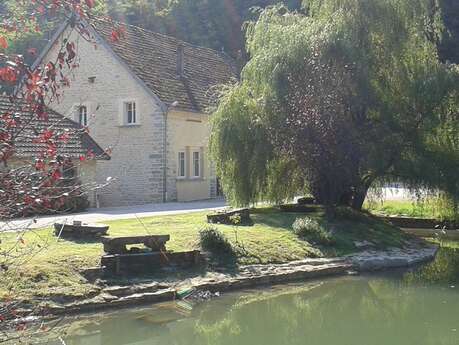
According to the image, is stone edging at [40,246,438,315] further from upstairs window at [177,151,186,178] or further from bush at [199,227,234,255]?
upstairs window at [177,151,186,178]

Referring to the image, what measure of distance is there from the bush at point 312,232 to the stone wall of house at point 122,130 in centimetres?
1123

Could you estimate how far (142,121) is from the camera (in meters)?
27.6

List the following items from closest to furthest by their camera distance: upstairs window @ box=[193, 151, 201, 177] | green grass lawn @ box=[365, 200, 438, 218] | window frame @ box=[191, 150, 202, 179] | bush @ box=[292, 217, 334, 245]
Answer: bush @ box=[292, 217, 334, 245] → green grass lawn @ box=[365, 200, 438, 218] → window frame @ box=[191, 150, 202, 179] → upstairs window @ box=[193, 151, 201, 177]

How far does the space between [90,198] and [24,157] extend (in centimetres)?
2178

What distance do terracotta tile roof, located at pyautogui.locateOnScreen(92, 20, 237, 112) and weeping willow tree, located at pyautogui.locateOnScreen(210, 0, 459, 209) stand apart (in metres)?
7.95

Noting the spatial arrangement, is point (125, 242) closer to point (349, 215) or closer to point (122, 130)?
point (349, 215)

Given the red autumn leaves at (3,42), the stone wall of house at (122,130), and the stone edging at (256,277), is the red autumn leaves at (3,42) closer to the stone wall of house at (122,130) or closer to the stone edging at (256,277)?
the stone edging at (256,277)

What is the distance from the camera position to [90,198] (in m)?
25.6

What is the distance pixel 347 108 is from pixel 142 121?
11780 millimetres

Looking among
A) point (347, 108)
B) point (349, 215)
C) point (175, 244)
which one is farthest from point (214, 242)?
point (349, 215)

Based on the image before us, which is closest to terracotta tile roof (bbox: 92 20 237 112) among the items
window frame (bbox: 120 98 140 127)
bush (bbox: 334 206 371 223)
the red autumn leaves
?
window frame (bbox: 120 98 140 127)

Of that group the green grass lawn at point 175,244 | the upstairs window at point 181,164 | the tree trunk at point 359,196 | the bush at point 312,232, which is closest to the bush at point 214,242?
the green grass lawn at point 175,244

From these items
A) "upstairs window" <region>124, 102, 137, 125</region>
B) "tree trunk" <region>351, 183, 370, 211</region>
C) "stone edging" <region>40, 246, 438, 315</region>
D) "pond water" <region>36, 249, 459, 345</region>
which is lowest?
"pond water" <region>36, 249, 459, 345</region>

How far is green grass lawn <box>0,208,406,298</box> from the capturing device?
10823 mm
